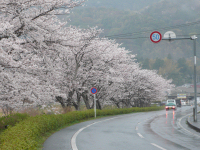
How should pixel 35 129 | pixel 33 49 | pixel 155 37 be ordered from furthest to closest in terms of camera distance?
pixel 155 37 → pixel 33 49 → pixel 35 129

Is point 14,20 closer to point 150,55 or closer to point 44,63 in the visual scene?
point 44,63

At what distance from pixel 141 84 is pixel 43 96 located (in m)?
36.4

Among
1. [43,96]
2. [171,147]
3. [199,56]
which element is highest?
[199,56]

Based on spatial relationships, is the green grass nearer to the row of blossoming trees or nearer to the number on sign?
the row of blossoming trees

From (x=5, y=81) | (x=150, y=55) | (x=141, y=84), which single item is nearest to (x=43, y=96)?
(x=5, y=81)

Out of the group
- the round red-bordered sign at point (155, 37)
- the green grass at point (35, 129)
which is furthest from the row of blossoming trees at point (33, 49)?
the round red-bordered sign at point (155, 37)

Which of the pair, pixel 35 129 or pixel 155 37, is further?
pixel 155 37

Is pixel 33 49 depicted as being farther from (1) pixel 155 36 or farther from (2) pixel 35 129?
(1) pixel 155 36

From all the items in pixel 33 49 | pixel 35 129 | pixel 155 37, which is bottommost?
pixel 35 129

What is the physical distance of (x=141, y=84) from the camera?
50.2m

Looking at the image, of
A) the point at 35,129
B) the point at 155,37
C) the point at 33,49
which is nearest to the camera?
the point at 35,129

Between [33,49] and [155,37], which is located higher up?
[155,37]

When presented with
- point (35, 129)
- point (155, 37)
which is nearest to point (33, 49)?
point (35, 129)

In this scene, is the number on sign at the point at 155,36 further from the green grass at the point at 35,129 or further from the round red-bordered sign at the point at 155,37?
the green grass at the point at 35,129
